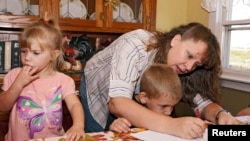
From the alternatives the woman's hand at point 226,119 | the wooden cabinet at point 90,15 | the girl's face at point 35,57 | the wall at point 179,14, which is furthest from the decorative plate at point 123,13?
the woman's hand at point 226,119

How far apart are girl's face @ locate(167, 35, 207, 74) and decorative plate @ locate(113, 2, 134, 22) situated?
4.21 ft

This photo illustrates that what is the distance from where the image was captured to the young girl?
1.14 meters

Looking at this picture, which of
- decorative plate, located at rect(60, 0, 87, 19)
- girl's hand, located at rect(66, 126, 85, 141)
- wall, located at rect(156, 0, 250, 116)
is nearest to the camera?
girl's hand, located at rect(66, 126, 85, 141)

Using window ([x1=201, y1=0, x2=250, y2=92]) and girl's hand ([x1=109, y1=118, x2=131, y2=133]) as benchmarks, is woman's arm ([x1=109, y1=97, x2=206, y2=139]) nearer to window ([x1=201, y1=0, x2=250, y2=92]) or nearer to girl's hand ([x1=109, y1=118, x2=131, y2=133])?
girl's hand ([x1=109, y1=118, x2=131, y2=133])

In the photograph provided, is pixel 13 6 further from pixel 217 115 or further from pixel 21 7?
pixel 217 115

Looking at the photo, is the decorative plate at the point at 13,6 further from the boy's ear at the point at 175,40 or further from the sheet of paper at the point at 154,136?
the sheet of paper at the point at 154,136

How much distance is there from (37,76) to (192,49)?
0.64 metres

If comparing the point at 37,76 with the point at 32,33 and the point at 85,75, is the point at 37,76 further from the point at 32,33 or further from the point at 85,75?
the point at 85,75

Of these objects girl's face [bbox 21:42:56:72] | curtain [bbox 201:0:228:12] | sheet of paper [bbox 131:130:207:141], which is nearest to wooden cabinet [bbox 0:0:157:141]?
curtain [bbox 201:0:228:12]

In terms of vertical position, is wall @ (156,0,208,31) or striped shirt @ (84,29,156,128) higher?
wall @ (156,0,208,31)

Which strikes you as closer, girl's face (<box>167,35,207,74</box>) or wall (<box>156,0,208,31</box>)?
girl's face (<box>167,35,207,74</box>)

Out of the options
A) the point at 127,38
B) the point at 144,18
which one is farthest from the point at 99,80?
the point at 144,18

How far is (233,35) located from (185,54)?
1346mm

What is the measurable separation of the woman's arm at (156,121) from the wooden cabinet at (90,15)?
1309 mm
